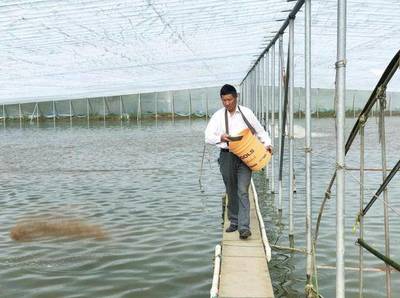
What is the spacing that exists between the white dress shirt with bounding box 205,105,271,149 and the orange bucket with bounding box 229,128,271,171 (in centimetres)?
14

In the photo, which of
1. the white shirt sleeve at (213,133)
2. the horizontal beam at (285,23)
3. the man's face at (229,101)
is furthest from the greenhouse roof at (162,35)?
the white shirt sleeve at (213,133)

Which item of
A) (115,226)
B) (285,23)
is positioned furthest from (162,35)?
(115,226)

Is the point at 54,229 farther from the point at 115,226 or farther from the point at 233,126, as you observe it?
the point at 233,126

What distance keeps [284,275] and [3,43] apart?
526 cm

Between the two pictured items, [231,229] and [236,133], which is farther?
[231,229]

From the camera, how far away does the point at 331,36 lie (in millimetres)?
8266

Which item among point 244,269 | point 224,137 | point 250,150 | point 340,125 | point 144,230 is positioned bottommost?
point 144,230

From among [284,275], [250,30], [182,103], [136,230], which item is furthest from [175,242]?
[182,103]

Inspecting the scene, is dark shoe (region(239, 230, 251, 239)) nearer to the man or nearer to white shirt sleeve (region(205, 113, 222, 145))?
the man

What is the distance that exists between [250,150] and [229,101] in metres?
0.51

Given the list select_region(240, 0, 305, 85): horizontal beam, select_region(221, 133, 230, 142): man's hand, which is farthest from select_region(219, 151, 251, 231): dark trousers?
select_region(240, 0, 305, 85): horizontal beam

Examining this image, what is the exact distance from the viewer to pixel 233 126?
509cm

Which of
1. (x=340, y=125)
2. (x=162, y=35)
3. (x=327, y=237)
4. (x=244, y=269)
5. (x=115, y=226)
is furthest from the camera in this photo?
(x=162, y=35)

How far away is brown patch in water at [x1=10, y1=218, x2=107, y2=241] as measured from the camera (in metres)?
6.50
